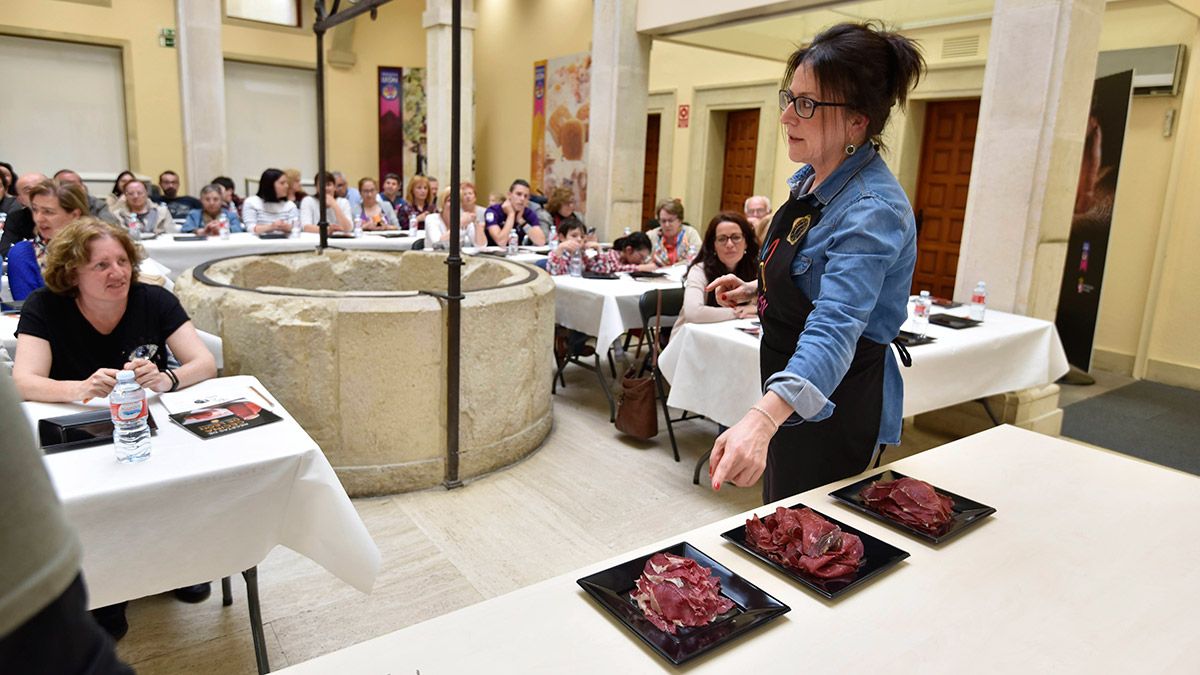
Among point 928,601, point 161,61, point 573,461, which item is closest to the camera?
point 928,601

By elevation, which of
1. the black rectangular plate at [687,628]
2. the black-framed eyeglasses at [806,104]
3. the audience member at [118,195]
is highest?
the black-framed eyeglasses at [806,104]

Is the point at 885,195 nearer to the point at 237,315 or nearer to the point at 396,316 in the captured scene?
the point at 396,316

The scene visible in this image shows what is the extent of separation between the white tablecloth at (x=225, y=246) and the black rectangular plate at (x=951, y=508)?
4.75m

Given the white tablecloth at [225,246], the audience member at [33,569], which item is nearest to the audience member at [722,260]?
the white tablecloth at [225,246]

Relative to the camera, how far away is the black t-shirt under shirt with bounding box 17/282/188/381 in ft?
7.94

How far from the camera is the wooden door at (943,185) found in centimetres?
784

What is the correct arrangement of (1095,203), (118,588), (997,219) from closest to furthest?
(118,588) → (997,219) → (1095,203)

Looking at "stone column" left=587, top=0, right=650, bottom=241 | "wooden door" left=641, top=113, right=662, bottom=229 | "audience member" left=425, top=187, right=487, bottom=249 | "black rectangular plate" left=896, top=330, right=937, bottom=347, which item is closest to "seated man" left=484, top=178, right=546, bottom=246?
"audience member" left=425, top=187, right=487, bottom=249

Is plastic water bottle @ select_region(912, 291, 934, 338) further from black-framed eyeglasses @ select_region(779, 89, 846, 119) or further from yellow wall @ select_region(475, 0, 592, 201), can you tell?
yellow wall @ select_region(475, 0, 592, 201)

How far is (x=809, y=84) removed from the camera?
Result: 155 centimetres

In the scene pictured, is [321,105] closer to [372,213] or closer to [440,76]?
[372,213]

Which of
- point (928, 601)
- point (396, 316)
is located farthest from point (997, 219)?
point (928, 601)

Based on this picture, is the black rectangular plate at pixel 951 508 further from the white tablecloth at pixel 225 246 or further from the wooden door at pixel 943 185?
the wooden door at pixel 943 185

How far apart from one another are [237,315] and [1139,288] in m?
6.76
